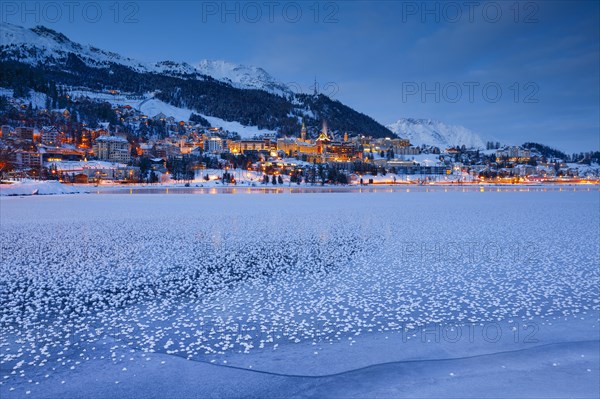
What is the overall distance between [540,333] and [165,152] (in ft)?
578

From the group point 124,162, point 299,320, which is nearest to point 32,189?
point 299,320

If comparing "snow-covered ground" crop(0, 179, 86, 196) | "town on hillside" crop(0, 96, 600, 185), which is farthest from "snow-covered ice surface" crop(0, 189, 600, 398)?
"town on hillside" crop(0, 96, 600, 185)

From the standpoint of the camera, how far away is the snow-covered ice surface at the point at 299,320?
523 centimetres

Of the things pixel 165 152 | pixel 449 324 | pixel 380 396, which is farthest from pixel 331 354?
pixel 165 152

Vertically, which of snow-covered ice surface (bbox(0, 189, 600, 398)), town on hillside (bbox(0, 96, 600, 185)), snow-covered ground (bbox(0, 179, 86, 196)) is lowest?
snow-covered ice surface (bbox(0, 189, 600, 398))

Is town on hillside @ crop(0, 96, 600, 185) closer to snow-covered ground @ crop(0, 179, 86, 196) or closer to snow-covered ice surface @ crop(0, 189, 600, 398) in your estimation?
snow-covered ground @ crop(0, 179, 86, 196)

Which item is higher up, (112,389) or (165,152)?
(165,152)

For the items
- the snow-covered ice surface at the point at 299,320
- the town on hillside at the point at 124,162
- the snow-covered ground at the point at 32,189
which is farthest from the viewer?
the town on hillside at the point at 124,162

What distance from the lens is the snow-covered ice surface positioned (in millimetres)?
5230

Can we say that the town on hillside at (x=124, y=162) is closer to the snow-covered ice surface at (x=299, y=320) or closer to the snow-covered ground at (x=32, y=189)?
the snow-covered ground at (x=32, y=189)

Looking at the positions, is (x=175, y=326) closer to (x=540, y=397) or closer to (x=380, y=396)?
(x=380, y=396)

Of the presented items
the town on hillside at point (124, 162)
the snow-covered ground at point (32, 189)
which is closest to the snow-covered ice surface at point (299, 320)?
the snow-covered ground at point (32, 189)

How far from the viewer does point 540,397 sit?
4781mm

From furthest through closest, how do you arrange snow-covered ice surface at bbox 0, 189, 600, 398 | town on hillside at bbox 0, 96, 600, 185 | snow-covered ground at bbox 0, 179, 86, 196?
town on hillside at bbox 0, 96, 600, 185 < snow-covered ground at bbox 0, 179, 86, 196 < snow-covered ice surface at bbox 0, 189, 600, 398
